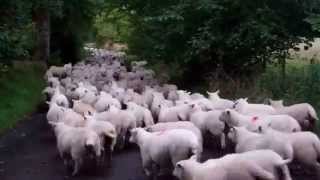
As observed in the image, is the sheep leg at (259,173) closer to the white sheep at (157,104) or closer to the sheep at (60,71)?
the white sheep at (157,104)

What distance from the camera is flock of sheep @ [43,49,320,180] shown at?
29.5 ft

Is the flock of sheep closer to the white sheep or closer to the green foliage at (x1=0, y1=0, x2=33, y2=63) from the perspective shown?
the white sheep

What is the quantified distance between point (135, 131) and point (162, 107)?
3.26 m

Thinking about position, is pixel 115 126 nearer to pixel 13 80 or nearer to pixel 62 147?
pixel 62 147

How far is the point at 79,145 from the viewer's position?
12281 mm

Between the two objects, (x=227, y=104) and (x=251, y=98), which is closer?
(x=227, y=104)

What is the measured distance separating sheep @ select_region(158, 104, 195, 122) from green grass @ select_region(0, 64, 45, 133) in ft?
18.0

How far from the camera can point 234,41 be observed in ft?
64.5

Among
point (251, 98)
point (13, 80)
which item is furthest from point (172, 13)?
point (13, 80)

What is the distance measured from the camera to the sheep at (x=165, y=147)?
1049cm

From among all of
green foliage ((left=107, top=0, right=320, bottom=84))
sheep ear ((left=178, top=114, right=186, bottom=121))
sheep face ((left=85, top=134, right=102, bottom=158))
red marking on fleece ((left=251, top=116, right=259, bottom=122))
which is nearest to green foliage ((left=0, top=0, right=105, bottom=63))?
green foliage ((left=107, top=0, right=320, bottom=84))

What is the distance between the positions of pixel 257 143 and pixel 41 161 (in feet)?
18.8

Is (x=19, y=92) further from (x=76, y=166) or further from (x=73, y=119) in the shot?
(x=76, y=166)

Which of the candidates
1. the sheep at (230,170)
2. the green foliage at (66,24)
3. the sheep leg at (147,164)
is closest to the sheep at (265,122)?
the sheep leg at (147,164)
